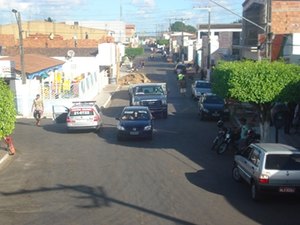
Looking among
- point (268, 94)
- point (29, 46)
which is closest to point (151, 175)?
point (268, 94)

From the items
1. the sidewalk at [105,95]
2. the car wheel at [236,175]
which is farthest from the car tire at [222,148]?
the sidewalk at [105,95]

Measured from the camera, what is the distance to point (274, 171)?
13.7 m

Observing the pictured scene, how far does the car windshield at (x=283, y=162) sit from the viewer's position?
45.3 feet

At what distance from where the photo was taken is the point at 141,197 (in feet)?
Result: 48.1

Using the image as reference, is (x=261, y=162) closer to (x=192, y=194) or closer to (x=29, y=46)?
(x=192, y=194)

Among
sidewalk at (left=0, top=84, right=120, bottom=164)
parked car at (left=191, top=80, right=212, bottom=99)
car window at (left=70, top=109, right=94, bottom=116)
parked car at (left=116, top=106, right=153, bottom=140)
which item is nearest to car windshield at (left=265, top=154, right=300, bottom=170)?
parked car at (left=116, top=106, right=153, bottom=140)

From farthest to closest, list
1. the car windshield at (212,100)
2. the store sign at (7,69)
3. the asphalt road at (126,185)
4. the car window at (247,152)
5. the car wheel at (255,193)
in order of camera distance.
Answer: the store sign at (7,69)
the car windshield at (212,100)
the car window at (247,152)
the car wheel at (255,193)
the asphalt road at (126,185)

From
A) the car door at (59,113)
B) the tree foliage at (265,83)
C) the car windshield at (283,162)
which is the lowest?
the car door at (59,113)

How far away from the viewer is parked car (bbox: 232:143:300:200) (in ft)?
44.7

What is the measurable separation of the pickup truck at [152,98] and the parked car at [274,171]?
19.5 meters

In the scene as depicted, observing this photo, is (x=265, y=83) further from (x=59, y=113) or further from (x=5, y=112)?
(x=59, y=113)

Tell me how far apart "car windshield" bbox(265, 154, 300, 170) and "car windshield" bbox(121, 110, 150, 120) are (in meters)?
12.6

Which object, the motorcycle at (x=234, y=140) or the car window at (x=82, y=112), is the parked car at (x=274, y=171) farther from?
the car window at (x=82, y=112)

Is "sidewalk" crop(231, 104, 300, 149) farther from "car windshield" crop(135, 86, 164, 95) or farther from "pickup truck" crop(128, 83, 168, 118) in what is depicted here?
"car windshield" crop(135, 86, 164, 95)
